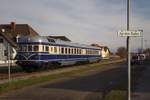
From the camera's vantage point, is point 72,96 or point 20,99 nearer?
point 20,99

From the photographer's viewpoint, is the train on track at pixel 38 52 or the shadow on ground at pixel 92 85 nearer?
the shadow on ground at pixel 92 85

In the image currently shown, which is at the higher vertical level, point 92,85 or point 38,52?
point 38,52

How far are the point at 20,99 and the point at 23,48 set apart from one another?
1988cm

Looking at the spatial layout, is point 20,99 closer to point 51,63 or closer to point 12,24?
point 51,63

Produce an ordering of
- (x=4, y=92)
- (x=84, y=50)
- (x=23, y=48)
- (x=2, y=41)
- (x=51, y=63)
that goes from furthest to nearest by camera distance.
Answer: (x=2, y=41) < (x=84, y=50) < (x=51, y=63) < (x=23, y=48) < (x=4, y=92)

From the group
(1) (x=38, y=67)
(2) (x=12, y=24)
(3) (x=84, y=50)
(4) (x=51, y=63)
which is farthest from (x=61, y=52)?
(2) (x=12, y=24)

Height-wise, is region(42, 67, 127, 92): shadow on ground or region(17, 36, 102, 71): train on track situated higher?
region(17, 36, 102, 71): train on track

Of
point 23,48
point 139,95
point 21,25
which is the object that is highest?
point 21,25

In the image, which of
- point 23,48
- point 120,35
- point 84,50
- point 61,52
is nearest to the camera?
point 120,35

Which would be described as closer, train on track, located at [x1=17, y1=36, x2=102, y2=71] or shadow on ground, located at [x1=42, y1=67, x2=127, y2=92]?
shadow on ground, located at [x1=42, y1=67, x2=127, y2=92]

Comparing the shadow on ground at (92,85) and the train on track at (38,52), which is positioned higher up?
the train on track at (38,52)

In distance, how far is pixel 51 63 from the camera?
38.5 meters

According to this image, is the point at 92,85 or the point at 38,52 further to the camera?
the point at 38,52

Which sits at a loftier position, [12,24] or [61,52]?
[12,24]
